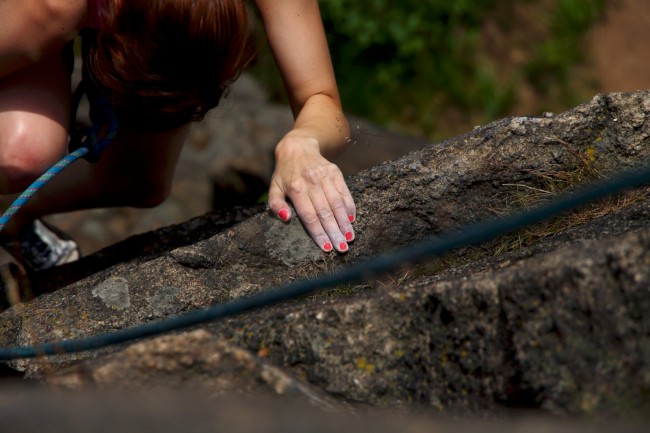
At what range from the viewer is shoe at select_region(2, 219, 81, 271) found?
270 centimetres

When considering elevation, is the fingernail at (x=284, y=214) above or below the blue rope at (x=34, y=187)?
below

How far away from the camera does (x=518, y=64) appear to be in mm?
5164

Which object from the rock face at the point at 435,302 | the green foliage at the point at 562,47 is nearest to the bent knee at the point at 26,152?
the rock face at the point at 435,302

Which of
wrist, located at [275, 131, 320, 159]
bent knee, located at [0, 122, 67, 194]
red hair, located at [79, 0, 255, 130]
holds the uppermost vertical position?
red hair, located at [79, 0, 255, 130]

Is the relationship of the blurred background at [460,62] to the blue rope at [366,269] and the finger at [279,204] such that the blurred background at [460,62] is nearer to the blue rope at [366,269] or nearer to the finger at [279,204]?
the finger at [279,204]

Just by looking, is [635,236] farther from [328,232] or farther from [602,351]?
[328,232]

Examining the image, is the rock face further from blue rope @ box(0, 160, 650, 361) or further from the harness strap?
the harness strap

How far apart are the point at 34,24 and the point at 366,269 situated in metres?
1.17

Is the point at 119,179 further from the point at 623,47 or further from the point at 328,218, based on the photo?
the point at 623,47

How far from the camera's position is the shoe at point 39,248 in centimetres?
270

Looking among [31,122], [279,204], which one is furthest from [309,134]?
[31,122]

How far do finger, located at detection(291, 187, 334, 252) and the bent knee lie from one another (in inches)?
30.8

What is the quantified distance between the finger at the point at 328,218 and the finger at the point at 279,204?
0.24 ft

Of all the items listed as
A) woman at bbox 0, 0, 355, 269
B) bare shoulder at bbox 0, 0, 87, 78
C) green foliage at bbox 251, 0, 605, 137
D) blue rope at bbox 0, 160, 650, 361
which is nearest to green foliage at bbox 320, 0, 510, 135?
green foliage at bbox 251, 0, 605, 137
